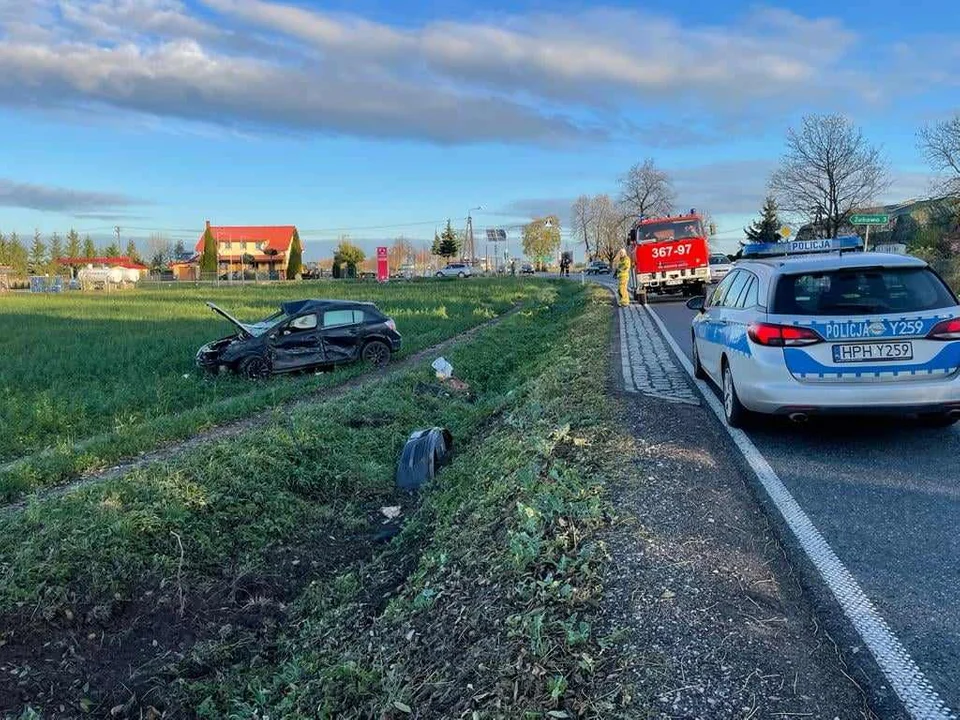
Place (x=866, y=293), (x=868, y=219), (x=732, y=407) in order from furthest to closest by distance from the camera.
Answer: (x=868, y=219)
(x=732, y=407)
(x=866, y=293)

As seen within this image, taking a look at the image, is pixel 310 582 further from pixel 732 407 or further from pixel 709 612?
pixel 732 407

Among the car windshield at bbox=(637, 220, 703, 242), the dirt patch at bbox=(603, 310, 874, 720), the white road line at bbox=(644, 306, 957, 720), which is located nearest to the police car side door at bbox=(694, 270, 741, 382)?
the white road line at bbox=(644, 306, 957, 720)

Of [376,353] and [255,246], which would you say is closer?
[376,353]

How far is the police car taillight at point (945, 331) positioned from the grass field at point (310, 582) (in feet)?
8.99

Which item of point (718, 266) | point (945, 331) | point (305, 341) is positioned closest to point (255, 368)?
point (305, 341)

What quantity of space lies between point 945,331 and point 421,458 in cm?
504

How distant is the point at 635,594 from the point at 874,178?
4927 cm

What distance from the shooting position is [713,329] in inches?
302

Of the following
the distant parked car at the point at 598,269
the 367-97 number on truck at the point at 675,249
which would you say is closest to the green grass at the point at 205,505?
the 367-97 number on truck at the point at 675,249

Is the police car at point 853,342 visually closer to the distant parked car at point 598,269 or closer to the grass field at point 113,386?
the grass field at point 113,386

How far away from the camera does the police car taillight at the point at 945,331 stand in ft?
18.4

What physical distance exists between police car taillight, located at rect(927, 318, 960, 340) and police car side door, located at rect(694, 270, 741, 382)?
193 cm

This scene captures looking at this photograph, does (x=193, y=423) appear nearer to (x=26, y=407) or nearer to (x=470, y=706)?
(x=26, y=407)

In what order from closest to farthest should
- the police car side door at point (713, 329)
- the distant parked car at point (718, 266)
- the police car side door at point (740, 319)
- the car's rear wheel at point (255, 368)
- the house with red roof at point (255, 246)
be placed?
the police car side door at point (740, 319) < the police car side door at point (713, 329) < the car's rear wheel at point (255, 368) < the distant parked car at point (718, 266) < the house with red roof at point (255, 246)
